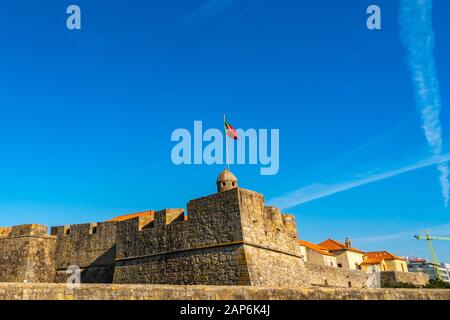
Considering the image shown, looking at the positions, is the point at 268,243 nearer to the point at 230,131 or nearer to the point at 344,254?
the point at 230,131

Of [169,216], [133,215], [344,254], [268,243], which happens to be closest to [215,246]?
[268,243]

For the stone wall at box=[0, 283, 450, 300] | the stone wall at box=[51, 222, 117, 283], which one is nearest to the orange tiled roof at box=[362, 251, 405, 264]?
the stone wall at box=[51, 222, 117, 283]

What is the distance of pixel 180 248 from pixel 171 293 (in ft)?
27.5

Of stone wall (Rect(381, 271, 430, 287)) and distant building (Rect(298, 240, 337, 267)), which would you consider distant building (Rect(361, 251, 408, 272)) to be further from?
stone wall (Rect(381, 271, 430, 287))

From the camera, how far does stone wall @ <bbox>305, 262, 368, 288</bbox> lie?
26.4 metres

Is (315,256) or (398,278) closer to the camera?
(398,278)

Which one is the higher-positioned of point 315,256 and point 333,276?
point 315,256

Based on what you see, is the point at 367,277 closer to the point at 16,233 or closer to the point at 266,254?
the point at 266,254

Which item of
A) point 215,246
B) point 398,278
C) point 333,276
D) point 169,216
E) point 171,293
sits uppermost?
point 169,216

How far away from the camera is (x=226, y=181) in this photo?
22906 mm

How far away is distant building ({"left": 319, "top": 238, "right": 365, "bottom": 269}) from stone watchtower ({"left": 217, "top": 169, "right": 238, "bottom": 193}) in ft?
122

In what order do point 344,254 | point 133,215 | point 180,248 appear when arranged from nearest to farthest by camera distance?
point 180,248 → point 133,215 → point 344,254

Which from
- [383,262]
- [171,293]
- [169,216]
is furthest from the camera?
[383,262]
